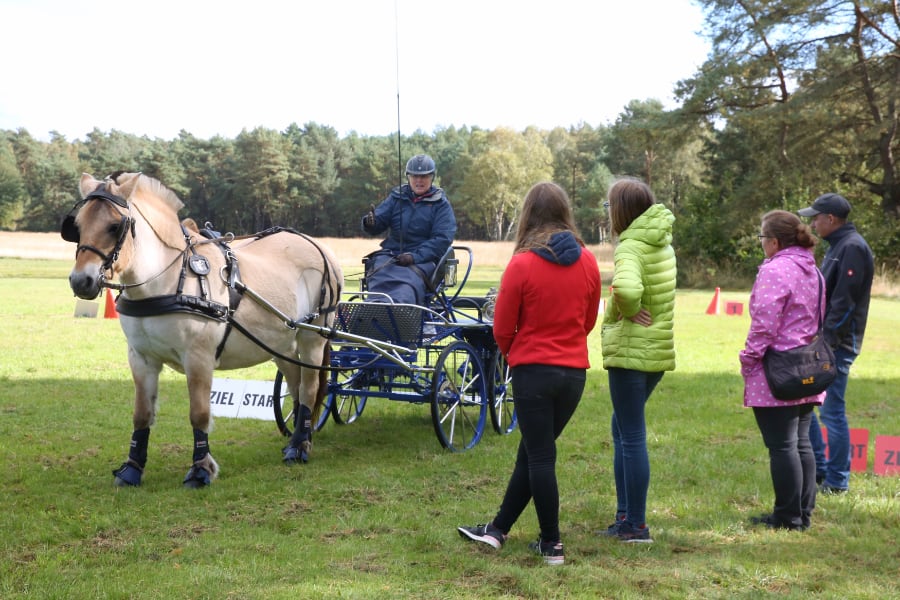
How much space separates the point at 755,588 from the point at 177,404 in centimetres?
626

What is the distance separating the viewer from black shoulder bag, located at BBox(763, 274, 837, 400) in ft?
15.4

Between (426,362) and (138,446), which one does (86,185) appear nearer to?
(138,446)

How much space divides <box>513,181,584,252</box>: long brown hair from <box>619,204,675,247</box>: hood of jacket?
43 cm

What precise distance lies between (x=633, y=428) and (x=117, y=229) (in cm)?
322

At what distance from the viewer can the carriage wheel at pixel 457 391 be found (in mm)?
6668

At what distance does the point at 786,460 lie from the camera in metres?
4.81

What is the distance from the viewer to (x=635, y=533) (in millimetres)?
4668

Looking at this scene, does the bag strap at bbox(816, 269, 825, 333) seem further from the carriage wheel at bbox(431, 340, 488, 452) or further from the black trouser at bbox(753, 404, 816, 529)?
the carriage wheel at bbox(431, 340, 488, 452)

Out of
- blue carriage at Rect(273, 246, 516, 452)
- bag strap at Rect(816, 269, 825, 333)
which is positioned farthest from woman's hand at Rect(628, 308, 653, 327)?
blue carriage at Rect(273, 246, 516, 452)

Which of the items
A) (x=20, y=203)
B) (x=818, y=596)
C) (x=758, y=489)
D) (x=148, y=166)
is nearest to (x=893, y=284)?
(x=758, y=489)

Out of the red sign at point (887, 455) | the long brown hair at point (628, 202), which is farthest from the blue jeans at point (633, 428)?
the red sign at point (887, 455)

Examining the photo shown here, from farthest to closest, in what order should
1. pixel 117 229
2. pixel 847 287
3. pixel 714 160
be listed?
pixel 714 160, pixel 847 287, pixel 117 229

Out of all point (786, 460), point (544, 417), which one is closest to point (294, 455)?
point (544, 417)

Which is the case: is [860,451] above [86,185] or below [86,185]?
below
